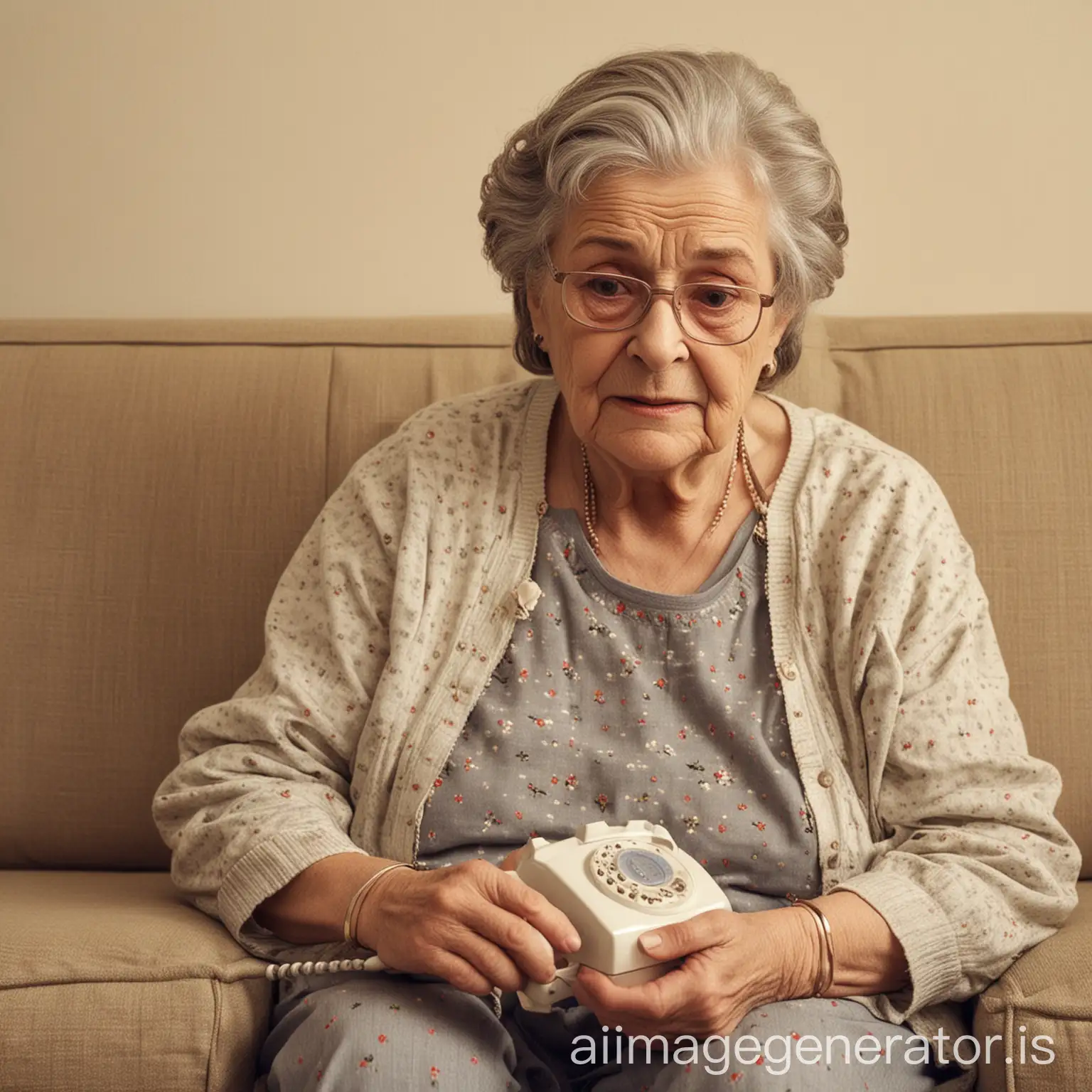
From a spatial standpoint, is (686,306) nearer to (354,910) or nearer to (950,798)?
(950,798)

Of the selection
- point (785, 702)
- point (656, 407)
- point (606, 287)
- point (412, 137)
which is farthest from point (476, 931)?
point (412, 137)

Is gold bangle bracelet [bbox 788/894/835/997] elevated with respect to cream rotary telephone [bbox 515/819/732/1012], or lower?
lower

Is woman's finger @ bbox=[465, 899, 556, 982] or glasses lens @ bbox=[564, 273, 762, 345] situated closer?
woman's finger @ bbox=[465, 899, 556, 982]

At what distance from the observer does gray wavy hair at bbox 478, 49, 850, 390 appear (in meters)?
1.30

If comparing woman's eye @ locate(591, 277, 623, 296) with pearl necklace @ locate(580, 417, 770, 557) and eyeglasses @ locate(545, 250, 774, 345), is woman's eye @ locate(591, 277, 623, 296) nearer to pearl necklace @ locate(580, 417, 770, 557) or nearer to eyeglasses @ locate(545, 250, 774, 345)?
eyeglasses @ locate(545, 250, 774, 345)

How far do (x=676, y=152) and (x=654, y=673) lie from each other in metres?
0.53

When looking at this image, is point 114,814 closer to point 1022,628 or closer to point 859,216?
point 1022,628

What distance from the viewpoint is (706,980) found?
1059 millimetres

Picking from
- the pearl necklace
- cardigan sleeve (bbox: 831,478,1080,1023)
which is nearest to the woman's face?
the pearl necklace

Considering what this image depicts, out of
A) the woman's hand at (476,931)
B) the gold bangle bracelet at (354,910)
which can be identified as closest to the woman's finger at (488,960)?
the woman's hand at (476,931)

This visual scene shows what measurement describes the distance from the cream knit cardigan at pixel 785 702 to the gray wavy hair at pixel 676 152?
0.66 feet

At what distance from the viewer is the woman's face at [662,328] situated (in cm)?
129

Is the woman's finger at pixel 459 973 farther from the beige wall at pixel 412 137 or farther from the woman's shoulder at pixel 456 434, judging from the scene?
the beige wall at pixel 412 137

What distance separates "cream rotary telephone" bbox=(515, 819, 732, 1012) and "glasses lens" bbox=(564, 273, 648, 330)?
512 mm
